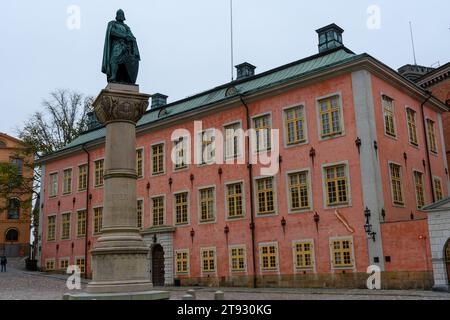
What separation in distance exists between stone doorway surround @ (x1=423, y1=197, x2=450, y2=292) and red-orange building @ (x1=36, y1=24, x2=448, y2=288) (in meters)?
0.43

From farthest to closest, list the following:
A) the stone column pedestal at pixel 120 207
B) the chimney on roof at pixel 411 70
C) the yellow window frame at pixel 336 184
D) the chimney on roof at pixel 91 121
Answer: the chimney on roof at pixel 411 70
the chimney on roof at pixel 91 121
the yellow window frame at pixel 336 184
the stone column pedestal at pixel 120 207

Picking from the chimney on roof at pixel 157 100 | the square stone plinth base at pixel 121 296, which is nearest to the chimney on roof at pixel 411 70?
the chimney on roof at pixel 157 100

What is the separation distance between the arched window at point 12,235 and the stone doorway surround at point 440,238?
58.9 meters

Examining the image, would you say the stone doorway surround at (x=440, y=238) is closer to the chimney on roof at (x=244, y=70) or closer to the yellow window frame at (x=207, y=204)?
the yellow window frame at (x=207, y=204)

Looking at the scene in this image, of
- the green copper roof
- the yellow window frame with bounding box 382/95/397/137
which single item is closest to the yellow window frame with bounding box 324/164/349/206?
the yellow window frame with bounding box 382/95/397/137

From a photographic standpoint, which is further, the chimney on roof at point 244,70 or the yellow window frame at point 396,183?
the chimney on roof at point 244,70

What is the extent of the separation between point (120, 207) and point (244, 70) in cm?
2154

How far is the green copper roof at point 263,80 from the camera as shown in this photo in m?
26.3

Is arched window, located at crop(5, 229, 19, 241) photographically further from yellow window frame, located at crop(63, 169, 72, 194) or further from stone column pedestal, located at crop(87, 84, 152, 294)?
stone column pedestal, located at crop(87, 84, 152, 294)

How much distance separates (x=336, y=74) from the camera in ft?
81.8

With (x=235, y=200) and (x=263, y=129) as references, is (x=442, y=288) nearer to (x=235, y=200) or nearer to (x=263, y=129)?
(x=235, y=200)

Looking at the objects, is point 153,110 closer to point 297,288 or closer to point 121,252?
point 297,288

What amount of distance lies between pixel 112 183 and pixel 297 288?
13.3 metres

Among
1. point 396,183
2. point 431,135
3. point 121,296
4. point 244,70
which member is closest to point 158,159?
point 244,70
